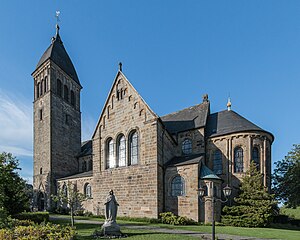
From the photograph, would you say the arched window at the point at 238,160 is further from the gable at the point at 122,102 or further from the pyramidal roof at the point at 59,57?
the pyramidal roof at the point at 59,57

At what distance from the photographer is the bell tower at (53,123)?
4300cm

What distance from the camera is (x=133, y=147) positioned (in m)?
30.6

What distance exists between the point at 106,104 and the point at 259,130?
1839 centimetres

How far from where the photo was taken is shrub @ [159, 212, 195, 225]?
24431 millimetres

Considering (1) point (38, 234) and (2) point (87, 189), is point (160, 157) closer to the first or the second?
(2) point (87, 189)

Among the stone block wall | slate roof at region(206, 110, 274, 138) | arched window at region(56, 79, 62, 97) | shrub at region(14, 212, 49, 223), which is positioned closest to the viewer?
shrub at region(14, 212, 49, 223)

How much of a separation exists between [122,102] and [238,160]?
49.1 ft

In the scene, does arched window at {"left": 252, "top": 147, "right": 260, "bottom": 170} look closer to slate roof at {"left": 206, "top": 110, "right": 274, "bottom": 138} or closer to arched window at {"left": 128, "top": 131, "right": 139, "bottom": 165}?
slate roof at {"left": 206, "top": 110, "right": 274, "bottom": 138}

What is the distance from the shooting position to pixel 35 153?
150 feet

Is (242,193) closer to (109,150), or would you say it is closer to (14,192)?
(109,150)

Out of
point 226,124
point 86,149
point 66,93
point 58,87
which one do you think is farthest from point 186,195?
point 66,93

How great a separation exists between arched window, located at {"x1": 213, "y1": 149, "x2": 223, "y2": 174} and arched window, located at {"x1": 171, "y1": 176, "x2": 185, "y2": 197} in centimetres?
632

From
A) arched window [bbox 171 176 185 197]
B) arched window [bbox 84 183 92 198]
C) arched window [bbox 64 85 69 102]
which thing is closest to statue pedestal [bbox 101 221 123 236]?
arched window [bbox 171 176 185 197]

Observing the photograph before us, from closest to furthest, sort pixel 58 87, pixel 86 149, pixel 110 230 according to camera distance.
Result: pixel 110 230, pixel 58 87, pixel 86 149
